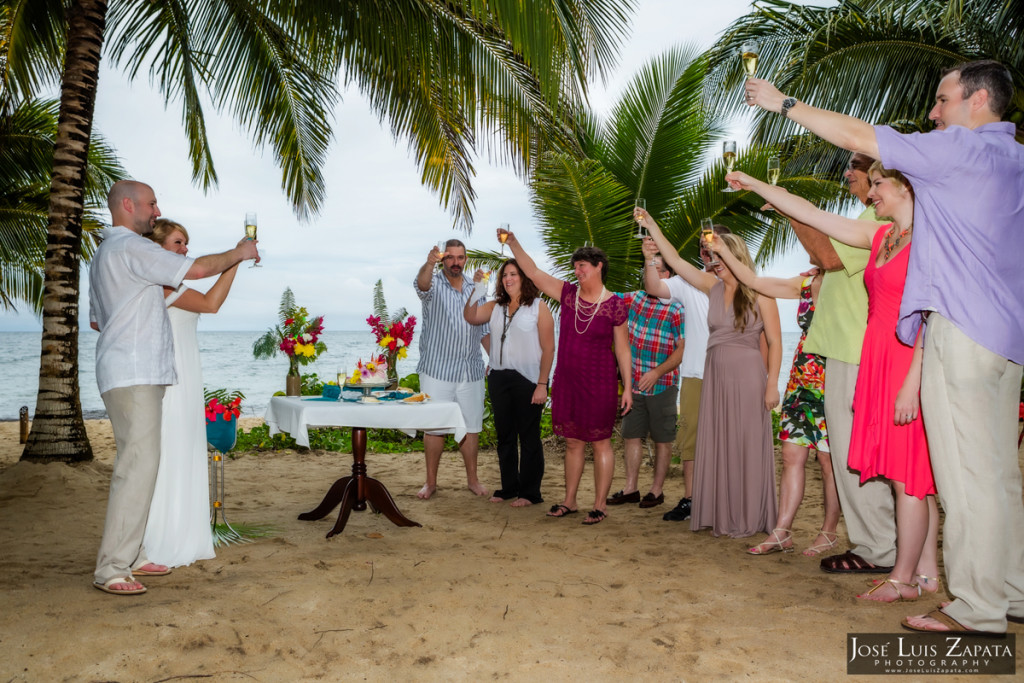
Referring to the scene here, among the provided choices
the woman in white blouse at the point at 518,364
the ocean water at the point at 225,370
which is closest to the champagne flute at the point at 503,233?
the woman in white blouse at the point at 518,364

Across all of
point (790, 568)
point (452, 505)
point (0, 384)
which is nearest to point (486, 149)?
point (452, 505)

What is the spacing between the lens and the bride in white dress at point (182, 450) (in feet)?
13.1

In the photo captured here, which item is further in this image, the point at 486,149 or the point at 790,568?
the point at 486,149

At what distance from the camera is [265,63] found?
26.3ft

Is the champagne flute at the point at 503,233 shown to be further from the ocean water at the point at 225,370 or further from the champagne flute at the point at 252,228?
the ocean water at the point at 225,370

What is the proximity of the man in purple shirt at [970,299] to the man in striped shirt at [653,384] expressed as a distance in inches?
111

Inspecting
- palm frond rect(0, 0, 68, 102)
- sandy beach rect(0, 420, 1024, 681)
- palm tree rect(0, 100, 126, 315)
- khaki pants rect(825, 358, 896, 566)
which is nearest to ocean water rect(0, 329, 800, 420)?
palm tree rect(0, 100, 126, 315)

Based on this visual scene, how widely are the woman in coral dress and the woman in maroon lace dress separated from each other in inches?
73.3

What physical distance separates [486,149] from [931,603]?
4.74 meters

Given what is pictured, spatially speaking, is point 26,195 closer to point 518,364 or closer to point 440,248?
point 440,248

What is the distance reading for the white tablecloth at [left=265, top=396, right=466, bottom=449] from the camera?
14.9ft

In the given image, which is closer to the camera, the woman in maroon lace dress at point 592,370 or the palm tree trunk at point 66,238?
the woman in maroon lace dress at point 592,370

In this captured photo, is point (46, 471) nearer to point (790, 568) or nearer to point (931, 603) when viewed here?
point (790, 568)

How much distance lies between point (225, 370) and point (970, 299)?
37569 mm
